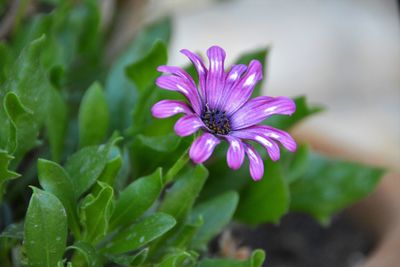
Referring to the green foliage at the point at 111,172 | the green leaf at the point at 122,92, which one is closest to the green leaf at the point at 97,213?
the green foliage at the point at 111,172

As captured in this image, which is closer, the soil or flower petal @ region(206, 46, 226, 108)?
flower petal @ region(206, 46, 226, 108)

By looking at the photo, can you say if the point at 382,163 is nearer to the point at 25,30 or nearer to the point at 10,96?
the point at 25,30

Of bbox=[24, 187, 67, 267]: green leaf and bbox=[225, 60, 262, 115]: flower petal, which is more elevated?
bbox=[225, 60, 262, 115]: flower petal

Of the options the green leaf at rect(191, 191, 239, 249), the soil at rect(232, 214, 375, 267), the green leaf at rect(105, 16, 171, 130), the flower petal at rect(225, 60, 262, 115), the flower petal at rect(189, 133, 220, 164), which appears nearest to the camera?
the flower petal at rect(189, 133, 220, 164)

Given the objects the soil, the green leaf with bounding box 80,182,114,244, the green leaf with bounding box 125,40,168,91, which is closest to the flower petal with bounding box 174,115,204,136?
the green leaf with bounding box 80,182,114,244

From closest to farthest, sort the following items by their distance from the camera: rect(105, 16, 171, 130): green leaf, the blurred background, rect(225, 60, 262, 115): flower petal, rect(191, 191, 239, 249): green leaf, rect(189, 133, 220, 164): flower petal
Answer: rect(189, 133, 220, 164): flower petal → rect(225, 60, 262, 115): flower petal → rect(191, 191, 239, 249): green leaf → rect(105, 16, 171, 130): green leaf → the blurred background

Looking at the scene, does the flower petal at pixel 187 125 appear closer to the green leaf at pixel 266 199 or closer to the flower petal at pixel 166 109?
the flower petal at pixel 166 109

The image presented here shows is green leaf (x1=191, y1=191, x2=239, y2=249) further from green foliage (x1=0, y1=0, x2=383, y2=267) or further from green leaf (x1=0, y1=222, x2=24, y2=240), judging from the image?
green leaf (x1=0, y1=222, x2=24, y2=240)

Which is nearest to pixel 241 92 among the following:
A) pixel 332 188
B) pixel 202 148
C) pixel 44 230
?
pixel 202 148
